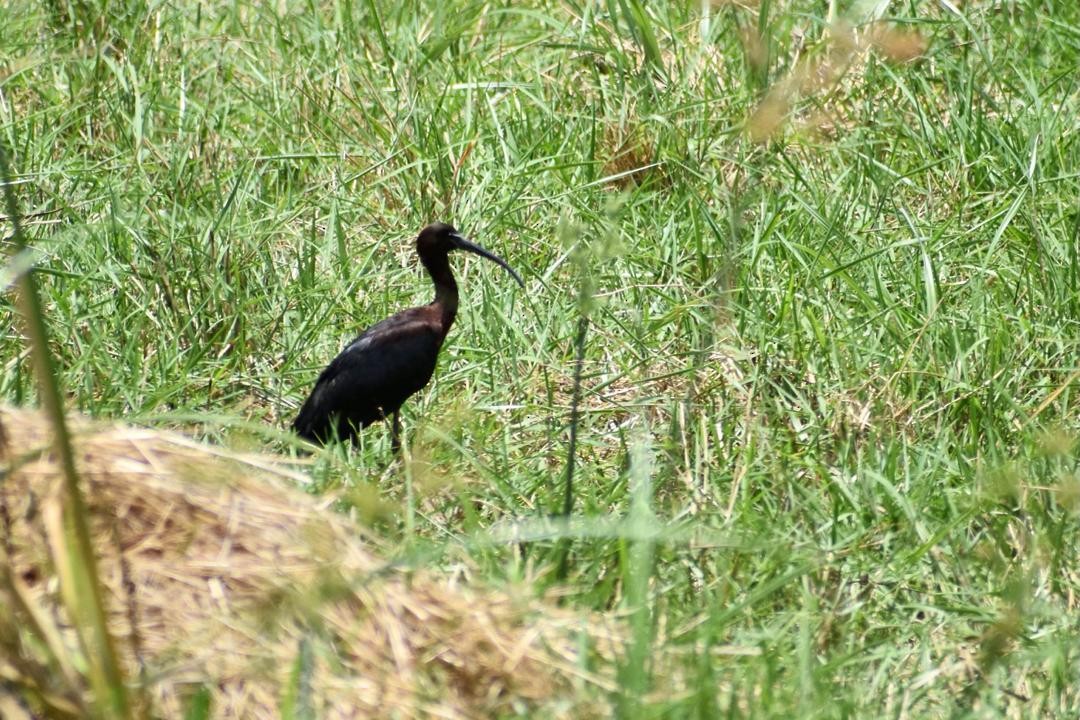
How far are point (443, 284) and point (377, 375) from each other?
618 mm

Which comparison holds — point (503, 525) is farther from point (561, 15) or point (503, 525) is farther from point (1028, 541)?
point (561, 15)

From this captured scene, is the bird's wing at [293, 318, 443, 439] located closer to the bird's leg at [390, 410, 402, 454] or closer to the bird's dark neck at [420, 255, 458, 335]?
the bird's leg at [390, 410, 402, 454]

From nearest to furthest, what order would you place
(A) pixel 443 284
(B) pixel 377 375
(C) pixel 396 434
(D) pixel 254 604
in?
1. (D) pixel 254 604
2. (B) pixel 377 375
3. (C) pixel 396 434
4. (A) pixel 443 284

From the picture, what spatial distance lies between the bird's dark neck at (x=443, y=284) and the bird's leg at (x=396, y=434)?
0.41 metres

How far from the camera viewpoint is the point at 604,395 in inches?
207

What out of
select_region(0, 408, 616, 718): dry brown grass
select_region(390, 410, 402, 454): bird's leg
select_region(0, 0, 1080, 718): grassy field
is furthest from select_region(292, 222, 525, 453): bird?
select_region(0, 408, 616, 718): dry brown grass

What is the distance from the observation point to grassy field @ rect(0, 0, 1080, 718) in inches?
143

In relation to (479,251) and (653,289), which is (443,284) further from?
(653,289)

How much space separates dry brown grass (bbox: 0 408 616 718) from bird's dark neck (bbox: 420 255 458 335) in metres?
2.52

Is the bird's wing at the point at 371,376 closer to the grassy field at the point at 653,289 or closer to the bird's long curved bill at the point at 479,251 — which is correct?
the grassy field at the point at 653,289

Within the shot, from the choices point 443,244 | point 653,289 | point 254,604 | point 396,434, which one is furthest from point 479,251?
point 254,604

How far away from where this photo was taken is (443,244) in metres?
5.80

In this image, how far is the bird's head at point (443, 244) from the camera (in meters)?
5.74

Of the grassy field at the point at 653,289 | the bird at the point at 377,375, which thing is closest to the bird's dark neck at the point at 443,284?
the bird at the point at 377,375
